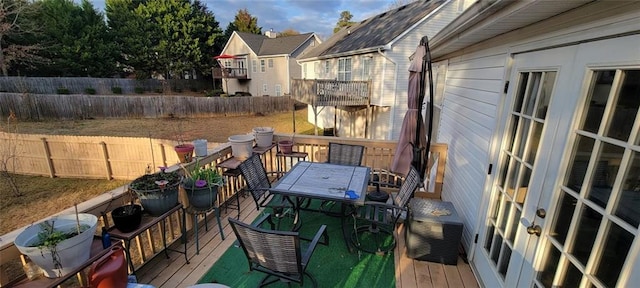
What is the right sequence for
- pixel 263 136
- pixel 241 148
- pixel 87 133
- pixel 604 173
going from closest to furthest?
pixel 604 173 < pixel 241 148 < pixel 263 136 < pixel 87 133

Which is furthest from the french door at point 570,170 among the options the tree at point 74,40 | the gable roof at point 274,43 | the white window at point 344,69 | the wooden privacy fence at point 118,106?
the tree at point 74,40

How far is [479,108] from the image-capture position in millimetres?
3092

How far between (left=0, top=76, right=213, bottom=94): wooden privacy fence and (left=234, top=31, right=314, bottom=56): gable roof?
854 centimetres

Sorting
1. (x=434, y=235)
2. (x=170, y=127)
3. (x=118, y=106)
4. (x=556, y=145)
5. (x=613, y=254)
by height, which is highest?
(x=556, y=145)

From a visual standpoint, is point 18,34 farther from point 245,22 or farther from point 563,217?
point 563,217

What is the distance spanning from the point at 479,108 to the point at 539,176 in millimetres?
1402

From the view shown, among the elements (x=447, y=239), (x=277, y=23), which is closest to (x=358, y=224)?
(x=447, y=239)

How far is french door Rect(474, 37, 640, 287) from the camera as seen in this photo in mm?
1277

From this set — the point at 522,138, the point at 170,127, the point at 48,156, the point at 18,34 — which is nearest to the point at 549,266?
the point at 522,138

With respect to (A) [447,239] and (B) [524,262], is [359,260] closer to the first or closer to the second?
(A) [447,239]

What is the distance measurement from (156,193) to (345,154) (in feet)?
9.05

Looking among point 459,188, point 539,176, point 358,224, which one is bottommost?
point 358,224

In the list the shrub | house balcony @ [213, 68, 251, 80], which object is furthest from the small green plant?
the shrub

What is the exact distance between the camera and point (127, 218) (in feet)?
7.33
